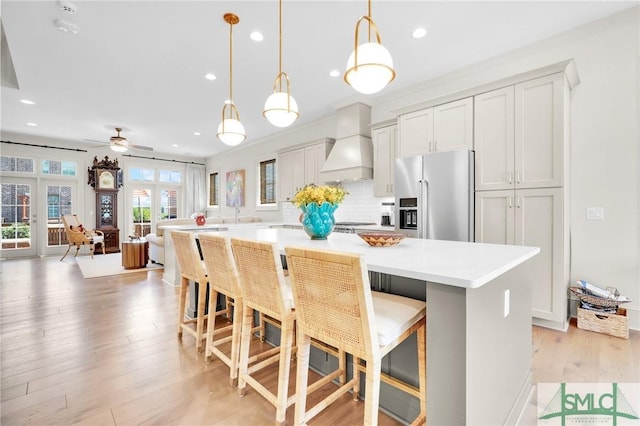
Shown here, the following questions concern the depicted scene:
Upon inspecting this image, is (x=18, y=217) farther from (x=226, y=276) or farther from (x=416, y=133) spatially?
(x=416, y=133)

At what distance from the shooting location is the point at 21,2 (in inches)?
102

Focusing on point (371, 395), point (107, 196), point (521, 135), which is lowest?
point (371, 395)

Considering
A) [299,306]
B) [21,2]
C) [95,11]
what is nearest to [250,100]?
[95,11]

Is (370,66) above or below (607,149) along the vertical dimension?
above

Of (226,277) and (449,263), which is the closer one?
(449,263)

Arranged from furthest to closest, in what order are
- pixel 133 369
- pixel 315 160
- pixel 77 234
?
pixel 77 234 → pixel 315 160 → pixel 133 369

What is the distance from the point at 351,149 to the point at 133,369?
3.90m

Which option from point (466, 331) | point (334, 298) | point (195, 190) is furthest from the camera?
point (195, 190)

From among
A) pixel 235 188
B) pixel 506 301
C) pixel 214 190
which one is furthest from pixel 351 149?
pixel 214 190

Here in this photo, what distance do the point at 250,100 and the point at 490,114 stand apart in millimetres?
3568

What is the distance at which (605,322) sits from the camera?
2604mm

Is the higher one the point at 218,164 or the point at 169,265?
the point at 218,164

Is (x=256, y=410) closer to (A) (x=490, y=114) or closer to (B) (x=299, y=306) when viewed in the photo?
(B) (x=299, y=306)

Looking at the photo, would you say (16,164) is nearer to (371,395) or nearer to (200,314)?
(200,314)
